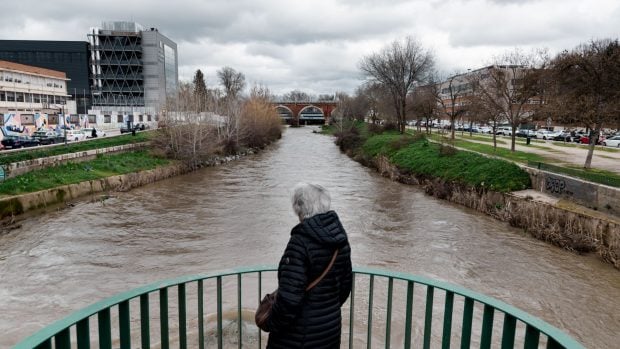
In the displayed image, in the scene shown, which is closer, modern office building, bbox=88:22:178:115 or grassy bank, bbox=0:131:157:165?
grassy bank, bbox=0:131:157:165

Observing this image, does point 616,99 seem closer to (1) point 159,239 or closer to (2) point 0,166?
(1) point 159,239

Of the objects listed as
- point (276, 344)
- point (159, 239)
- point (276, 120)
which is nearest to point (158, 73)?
point (276, 120)

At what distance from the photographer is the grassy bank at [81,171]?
61.6ft

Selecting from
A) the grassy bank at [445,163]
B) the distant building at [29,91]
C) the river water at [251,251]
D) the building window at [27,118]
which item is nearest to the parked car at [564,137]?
the grassy bank at [445,163]

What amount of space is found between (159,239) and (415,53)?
132ft

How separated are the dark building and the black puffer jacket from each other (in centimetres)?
9514

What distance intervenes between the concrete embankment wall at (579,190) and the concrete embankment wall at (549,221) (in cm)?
103

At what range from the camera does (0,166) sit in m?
19.2

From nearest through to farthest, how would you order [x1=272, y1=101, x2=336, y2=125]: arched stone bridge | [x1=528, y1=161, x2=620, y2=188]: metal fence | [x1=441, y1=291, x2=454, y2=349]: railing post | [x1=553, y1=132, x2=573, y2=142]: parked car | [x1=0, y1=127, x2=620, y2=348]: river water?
[x1=441, y1=291, x2=454, y2=349]: railing post, [x1=0, y1=127, x2=620, y2=348]: river water, [x1=528, y1=161, x2=620, y2=188]: metal fence, [x1=553, y1=132, x2=573, y2=142]: parked car, [x1=272, y1=101, x2=336, y2=125]: arched stone bridge

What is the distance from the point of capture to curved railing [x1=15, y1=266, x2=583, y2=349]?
2.56m

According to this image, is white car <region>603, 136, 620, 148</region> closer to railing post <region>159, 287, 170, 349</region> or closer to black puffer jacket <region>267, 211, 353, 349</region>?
black puffer jacket <region>267, 211, 353, 349</region>

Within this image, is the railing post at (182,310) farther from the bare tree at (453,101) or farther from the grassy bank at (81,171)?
the bare tree at (453,101)

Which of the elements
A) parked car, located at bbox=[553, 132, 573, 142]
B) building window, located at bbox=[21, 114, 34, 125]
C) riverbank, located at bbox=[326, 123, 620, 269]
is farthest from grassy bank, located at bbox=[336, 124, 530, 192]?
building window, located at bbox=[21, 114, 34, 125]

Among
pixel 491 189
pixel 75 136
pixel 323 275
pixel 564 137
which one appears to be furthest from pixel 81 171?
pixel 564 137
